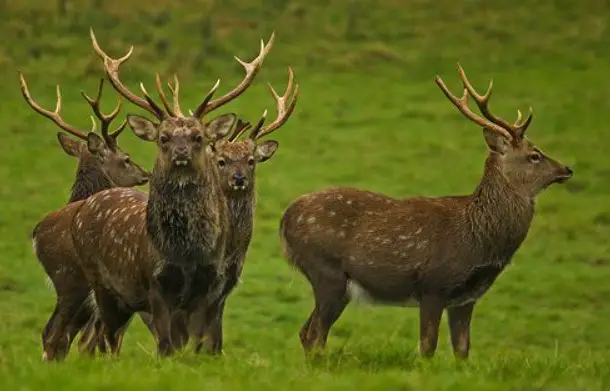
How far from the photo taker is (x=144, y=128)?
10.9 meters

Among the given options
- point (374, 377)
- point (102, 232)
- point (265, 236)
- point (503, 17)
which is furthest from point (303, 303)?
point (503, 17)

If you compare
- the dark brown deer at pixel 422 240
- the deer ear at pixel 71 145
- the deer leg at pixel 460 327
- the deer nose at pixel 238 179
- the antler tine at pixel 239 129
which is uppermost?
the antler tine at pixel 239 129

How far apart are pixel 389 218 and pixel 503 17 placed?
53.1ft

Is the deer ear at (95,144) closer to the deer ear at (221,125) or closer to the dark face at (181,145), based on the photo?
the deer ear at (221,125)

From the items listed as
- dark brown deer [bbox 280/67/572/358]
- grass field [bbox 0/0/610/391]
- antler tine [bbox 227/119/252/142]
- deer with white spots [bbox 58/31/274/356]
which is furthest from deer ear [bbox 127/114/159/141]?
antler tine [bbox 227/119/252/142]

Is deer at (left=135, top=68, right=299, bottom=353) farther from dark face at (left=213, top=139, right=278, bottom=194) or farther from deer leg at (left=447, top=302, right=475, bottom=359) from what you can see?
deer leg at (left=447, top=302, right=475, bottom=359)

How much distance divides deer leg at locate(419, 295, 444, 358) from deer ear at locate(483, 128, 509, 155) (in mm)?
1298

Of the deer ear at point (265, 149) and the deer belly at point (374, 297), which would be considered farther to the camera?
the deer ear at point (265, 149)

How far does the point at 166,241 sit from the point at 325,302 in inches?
84.5

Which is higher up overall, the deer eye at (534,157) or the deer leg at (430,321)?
the deer eye at (534,157)

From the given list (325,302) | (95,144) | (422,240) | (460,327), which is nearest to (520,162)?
(422,240)

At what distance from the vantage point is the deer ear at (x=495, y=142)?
1238cm

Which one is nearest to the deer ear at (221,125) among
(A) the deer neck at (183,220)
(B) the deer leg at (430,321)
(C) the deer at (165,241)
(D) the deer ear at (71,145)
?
(C) the deer at (165,241)

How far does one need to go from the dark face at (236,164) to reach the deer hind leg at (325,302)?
0.81 m
